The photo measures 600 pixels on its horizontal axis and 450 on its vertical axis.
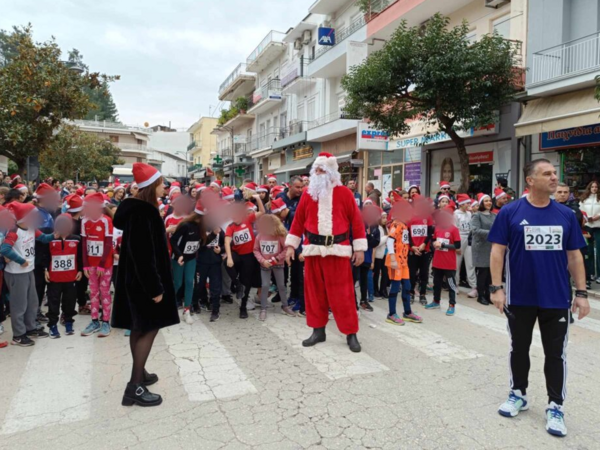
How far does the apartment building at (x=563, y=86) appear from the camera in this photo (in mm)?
11930

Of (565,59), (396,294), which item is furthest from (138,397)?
(565,59)

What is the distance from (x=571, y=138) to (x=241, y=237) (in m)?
10.9

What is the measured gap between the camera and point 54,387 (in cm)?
406

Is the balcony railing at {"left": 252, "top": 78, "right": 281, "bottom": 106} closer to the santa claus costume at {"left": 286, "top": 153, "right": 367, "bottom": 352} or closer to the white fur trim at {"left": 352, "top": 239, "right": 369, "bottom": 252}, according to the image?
the santa claus costume at {"left": 286, "top": 153, "right": 367, "bottom": 352}

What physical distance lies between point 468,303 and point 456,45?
8110 millimetres

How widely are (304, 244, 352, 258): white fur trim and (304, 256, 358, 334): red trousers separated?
0.07 m

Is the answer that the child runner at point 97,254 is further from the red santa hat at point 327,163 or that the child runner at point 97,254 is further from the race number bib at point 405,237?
the race number bib at point 405,237

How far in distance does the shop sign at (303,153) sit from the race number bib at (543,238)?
24038 millimetres

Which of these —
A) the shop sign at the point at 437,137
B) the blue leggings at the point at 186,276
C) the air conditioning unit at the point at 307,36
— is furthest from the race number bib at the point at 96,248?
the air conditioning unit at the point at 307,36

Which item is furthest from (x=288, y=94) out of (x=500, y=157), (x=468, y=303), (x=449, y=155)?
(x=468, y=303)

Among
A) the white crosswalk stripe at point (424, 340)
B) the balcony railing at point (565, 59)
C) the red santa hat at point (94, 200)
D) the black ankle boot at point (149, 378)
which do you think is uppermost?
the balcony railing at point (565, 59)

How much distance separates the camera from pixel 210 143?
67438 mm

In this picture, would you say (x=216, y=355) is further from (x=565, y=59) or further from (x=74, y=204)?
(x=565, y=59)

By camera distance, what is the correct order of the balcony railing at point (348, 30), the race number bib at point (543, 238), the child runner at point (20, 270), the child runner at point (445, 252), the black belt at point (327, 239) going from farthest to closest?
the balcony railing at point (348, 30), the child runner at point (445, 252), the child runner at point (20, 270), the black belt at point (327, 239), the race number bib at point (543, 238)
